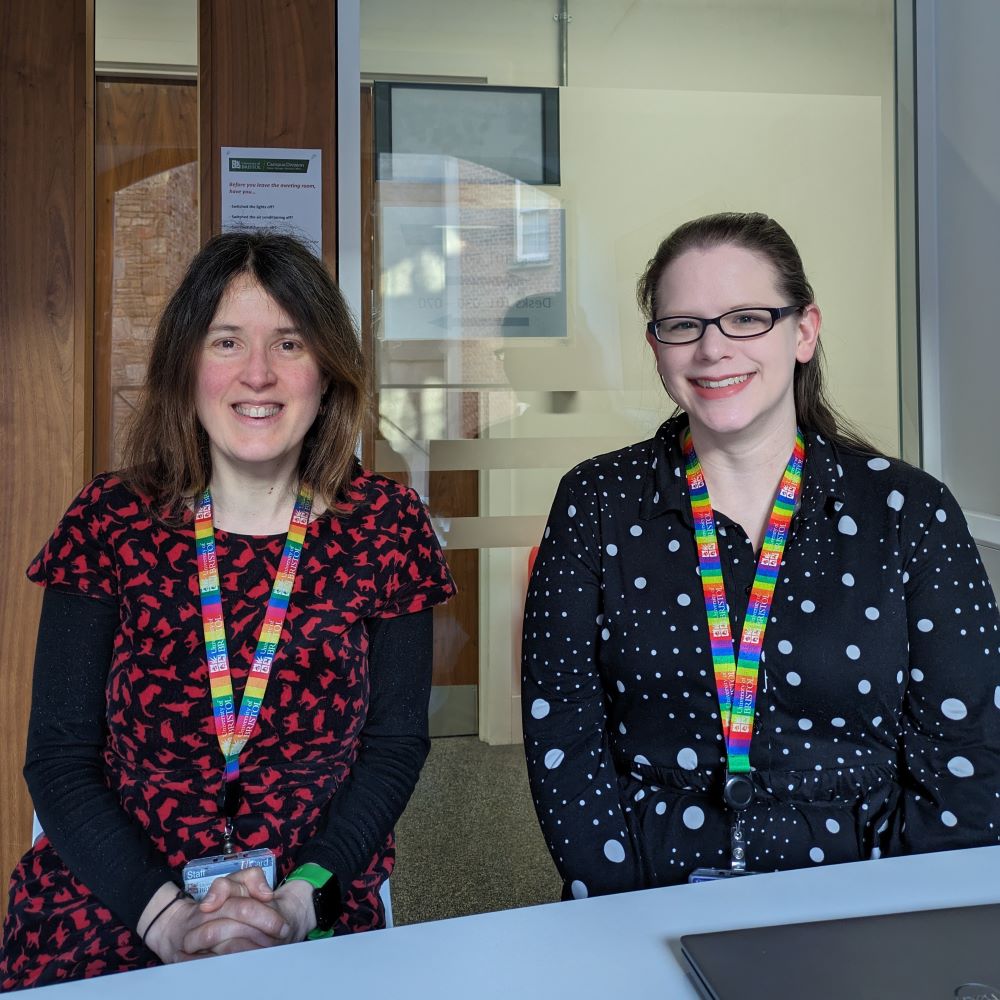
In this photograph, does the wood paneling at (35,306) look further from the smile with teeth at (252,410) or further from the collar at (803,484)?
the collar at (803,484)

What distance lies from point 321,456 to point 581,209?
4.87 feet

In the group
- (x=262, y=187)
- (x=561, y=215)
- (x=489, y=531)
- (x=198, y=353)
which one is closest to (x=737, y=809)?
(x=198, y=353)

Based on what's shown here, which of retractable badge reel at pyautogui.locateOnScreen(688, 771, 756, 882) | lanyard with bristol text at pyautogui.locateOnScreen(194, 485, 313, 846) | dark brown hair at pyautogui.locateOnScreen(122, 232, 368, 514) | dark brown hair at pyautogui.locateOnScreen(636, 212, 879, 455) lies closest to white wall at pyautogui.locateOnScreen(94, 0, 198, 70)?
dark brown hair at pyautogui.locateOnScreen(122, 232, 368, 514)

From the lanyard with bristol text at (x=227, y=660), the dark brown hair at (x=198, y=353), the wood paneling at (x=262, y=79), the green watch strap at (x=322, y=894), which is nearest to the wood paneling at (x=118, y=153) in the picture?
the wood paneling at (x=262, y=79)

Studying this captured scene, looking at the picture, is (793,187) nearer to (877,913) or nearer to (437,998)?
(877,913)

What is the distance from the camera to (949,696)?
4.80ft

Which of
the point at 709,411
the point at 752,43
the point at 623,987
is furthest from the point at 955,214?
the point at 623,987

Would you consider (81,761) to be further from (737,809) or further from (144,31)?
(144,31)

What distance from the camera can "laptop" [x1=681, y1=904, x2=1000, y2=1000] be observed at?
71 centimetres

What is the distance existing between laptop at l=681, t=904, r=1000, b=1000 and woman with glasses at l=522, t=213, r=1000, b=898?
59 centimetres

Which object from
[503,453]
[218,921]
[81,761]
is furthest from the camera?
[503,453]

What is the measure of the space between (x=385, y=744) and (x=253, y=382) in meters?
0.62

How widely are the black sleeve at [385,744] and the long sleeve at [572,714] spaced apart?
18 centimetres

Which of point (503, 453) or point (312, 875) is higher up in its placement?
point (503, 453)
